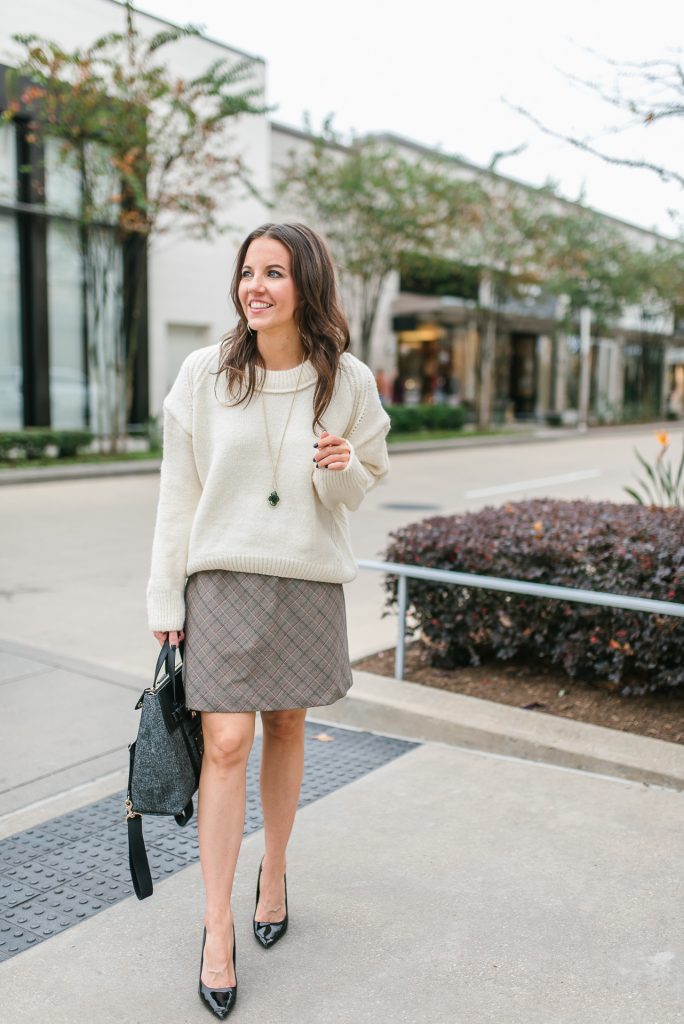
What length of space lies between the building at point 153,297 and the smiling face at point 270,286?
1611cm

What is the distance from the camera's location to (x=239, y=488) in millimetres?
2686

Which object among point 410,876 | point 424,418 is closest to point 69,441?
point 424,418

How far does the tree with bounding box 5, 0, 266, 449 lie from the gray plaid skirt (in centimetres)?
1577

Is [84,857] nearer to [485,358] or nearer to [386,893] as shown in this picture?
[386,893]

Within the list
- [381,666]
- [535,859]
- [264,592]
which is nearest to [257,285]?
[264,592]

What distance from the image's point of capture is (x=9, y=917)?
3.00m

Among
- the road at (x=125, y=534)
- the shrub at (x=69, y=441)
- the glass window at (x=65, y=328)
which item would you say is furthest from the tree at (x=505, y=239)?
the shrub at (x=69, y=441)

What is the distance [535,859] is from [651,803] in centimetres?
68

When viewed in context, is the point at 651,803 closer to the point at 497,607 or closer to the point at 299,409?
the point at 497,607

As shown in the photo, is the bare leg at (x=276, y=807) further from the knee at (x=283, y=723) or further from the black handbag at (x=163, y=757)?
the black handbag at (x=163, y=757)

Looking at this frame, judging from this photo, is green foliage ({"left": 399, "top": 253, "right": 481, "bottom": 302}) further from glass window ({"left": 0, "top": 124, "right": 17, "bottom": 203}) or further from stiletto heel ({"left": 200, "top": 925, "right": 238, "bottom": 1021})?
stiletto heel ({"left": 200, "top": 925, "right": 238, "bottom": 1021})

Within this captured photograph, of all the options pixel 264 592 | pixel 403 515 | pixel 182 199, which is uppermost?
pixel 182 199

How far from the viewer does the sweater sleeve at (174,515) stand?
270cm

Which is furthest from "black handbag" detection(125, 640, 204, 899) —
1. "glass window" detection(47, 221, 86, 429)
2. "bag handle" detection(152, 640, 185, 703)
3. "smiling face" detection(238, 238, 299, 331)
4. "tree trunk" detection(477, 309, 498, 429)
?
"tree trunk" detection(477, 309, 498, 429)
